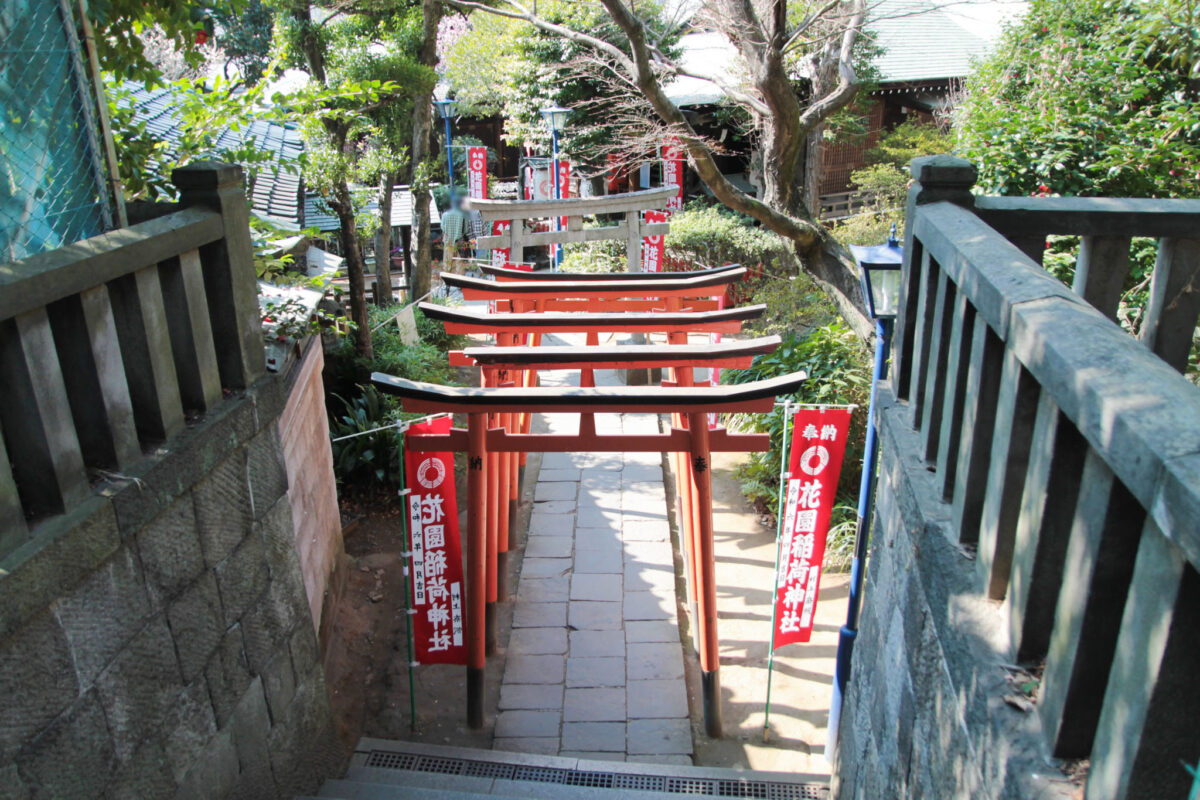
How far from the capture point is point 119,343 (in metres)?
2.86

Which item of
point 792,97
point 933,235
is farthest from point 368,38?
point 933,235

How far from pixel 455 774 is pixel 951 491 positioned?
3569 millimetres

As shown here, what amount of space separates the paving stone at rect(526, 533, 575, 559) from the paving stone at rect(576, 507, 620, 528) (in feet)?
0.88

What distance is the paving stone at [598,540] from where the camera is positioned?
736 cm

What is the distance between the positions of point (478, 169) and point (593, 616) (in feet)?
33.4

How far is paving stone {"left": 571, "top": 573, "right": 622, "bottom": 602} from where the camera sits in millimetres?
6684

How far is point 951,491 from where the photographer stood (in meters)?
2.31

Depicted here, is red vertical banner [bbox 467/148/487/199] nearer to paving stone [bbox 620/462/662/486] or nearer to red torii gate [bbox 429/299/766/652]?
paving stone [bbox 620/462/662/486]

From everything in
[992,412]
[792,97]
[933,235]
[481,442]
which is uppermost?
[792,97]

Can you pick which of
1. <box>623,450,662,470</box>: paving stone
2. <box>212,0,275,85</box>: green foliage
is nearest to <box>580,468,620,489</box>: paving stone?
<box>623,450,662,470</box>: paving stone

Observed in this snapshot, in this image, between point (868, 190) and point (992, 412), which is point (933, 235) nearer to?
point (992, 412)

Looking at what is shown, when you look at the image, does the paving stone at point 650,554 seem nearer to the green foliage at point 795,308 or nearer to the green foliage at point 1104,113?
the green foliage at point 795,308

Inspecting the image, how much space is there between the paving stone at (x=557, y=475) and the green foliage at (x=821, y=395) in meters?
1.72

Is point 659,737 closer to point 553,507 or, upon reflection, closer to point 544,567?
point 544,567
